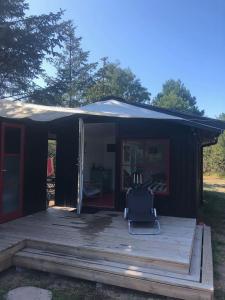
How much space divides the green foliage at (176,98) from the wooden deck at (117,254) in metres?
40.1

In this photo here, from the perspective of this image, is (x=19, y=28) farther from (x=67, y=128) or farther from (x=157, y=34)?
(x=67, y=128)

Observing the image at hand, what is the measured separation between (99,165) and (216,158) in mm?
12114

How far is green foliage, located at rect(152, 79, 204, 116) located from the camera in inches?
1752

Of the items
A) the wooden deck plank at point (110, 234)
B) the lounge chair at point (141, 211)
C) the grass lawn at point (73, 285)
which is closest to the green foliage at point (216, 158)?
the wooden deck plank at point (110, 234)

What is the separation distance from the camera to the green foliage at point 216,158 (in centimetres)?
1972

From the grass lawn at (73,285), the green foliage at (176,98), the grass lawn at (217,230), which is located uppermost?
the green foliage at (176,98)

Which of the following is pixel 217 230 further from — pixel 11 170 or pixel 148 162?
pixel 11 170

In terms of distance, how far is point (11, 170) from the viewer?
617 cm

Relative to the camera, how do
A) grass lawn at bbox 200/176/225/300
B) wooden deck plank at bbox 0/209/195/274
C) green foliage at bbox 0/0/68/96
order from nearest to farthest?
grass lawn at bbox 200/176/225/300
wooden deck plank at bbox 0/209/195/274
green foliage at bbox 0/0/68/96

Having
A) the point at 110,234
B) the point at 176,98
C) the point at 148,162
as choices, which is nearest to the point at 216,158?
the point at 148,162

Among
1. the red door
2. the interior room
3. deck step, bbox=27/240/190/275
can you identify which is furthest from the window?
deck step, bbox=27/240/190/275

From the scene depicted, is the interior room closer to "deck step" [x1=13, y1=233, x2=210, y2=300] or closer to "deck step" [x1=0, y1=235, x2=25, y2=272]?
"deck step" [x1=0, y1=235, x2=25, y2=272]

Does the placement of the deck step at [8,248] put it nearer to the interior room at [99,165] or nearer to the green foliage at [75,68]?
the interior room at [99,165]

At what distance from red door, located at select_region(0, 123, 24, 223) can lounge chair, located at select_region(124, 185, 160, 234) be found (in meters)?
2.26
